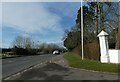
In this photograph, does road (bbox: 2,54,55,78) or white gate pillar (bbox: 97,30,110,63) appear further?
white gate pillar (bbox: 97,30,110,63)

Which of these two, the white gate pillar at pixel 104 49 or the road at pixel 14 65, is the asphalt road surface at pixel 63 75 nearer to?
the road at pixel 14 65

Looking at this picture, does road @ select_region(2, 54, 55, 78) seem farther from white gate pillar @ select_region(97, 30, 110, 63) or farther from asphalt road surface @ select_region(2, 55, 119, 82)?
white gate pillar @ select_region(97, 30, 110, 63)

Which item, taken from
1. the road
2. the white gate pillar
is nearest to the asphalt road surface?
the road

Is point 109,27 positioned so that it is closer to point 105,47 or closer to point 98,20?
point 98,20

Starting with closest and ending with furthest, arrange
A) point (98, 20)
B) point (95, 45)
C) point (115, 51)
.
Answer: point (115, 51)
point (95, 45)
point (98, 20)

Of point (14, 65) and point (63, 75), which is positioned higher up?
point (14, 65)

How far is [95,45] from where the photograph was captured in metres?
29.3

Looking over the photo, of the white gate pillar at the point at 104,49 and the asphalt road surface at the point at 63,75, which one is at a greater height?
the white gate pillar at the point at 104,49

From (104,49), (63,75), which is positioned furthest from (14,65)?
(63,75)

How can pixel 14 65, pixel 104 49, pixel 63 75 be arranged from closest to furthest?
1. pixel 63 75
2. pixel 104 49
3. pixel 14 65

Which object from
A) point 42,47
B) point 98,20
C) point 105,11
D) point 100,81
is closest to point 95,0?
point 105,11

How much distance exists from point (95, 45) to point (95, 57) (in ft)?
4.49

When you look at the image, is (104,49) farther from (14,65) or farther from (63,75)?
(63,75)

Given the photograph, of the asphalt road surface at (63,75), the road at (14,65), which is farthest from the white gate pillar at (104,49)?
the asphalt road surface at (63,75)
